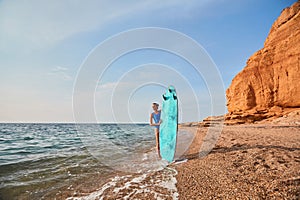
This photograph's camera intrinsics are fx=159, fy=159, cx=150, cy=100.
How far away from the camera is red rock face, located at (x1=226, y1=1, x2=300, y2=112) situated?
16.4 meters

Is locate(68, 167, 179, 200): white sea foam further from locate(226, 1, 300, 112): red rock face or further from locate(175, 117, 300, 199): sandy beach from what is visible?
locate(226, 1, 300, 112): red rock face

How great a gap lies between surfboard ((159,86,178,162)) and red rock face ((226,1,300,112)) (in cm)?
1687

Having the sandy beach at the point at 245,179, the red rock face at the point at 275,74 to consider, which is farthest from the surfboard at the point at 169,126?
the red rock face at the point at 275,74

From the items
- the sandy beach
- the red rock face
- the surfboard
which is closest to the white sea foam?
the sandy beach

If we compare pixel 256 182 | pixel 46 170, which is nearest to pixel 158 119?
pixel 256 182

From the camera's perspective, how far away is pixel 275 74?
1848 cm

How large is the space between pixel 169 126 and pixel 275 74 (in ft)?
62.9

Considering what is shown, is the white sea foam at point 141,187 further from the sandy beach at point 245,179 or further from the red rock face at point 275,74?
the red rock face at point 275,74

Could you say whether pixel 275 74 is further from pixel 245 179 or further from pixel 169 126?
pixel 245 179

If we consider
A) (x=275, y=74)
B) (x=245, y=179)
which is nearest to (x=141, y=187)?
(x=245, y=179)

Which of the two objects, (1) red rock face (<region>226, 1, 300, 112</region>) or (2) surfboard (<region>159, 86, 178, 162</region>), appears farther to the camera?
(1) red rock face (<region>226, 1, 300, 112</region>)

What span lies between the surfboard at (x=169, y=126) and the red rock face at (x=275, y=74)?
664 inches

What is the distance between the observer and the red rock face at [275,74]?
16.4 m

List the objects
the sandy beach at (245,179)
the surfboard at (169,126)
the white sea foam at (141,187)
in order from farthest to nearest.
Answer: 1. the surfboard at (169,126)
2. the white sea foam at (141,187)
3. the sandy beach at (245,179)
